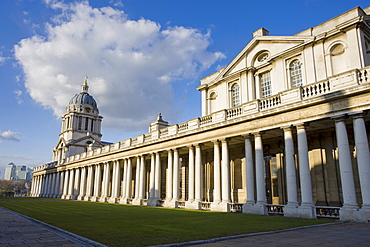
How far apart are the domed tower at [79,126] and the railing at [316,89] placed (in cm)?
6520

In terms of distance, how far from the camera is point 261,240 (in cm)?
915

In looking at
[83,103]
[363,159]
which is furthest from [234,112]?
[83,103]

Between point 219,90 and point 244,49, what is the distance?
16.9 ft

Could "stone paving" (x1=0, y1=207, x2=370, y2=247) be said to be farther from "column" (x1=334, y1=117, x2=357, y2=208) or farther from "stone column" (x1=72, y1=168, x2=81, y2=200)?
"stone column" (x1=72, y1=168, x2=81, y2=200)

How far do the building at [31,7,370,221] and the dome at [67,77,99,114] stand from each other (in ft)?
176

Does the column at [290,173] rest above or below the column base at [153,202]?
above

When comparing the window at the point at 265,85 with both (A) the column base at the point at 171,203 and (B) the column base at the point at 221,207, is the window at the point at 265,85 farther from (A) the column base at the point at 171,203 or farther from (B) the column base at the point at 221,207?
(A) the column base at the point at 171,203

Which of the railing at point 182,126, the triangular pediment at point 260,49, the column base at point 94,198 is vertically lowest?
the column base at point 94,198

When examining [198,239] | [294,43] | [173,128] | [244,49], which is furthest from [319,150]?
[198,239]

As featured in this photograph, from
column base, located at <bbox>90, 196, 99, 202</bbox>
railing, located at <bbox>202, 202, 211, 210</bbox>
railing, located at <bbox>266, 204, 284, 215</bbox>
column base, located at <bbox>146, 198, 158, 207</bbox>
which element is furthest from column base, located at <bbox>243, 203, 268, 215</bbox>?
column base, located at <bbox>90, 196, 99, 202</bbox>

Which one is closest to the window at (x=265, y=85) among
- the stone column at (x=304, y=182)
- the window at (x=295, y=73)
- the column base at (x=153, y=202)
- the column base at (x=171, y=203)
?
the window at (x=295, y=73)

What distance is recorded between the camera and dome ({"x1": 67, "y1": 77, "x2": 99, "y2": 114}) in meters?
85.1

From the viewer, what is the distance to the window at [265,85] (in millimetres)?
27172

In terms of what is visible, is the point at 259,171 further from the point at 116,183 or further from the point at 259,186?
the point at 116,183
